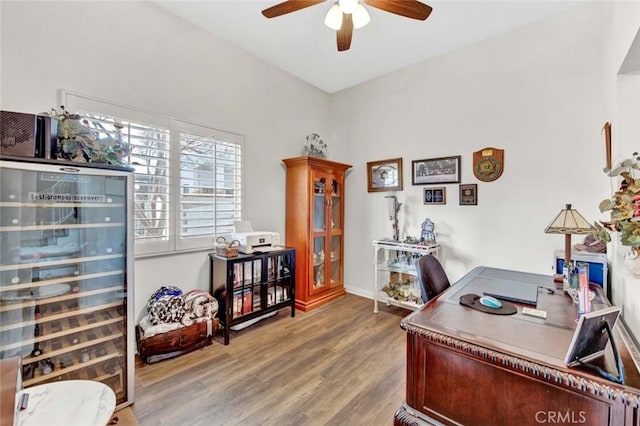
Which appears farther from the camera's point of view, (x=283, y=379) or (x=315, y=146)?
(x=315, y=146)

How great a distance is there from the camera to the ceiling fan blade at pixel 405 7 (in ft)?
6.22

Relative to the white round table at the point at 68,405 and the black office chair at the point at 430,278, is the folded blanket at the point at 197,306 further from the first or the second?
the black office chair at the point at 430,278

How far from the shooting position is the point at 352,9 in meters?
1.98

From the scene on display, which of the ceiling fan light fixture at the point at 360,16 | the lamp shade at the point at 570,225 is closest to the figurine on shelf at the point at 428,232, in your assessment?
the lamp shade at the point at 570,225

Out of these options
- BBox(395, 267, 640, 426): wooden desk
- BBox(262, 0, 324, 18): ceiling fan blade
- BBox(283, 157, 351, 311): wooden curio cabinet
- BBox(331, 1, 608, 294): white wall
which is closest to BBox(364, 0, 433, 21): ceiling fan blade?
BBox(262, 0, 324, 18): ceiling fan blade

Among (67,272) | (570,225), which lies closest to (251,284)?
(67,272)

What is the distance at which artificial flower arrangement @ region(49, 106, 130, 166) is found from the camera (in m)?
1.60

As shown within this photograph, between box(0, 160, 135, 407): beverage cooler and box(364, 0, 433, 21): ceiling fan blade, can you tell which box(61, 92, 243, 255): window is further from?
box(364, 0, 433, 21): ceiling fan blade

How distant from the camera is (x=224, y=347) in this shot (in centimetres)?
252

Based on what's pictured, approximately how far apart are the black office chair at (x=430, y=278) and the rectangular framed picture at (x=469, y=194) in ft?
4.41

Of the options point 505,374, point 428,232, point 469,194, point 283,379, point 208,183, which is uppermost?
point 208,183

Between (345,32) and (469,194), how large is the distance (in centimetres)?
213

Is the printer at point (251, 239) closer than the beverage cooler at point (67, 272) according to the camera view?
No

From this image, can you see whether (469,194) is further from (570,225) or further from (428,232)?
(570,225)
